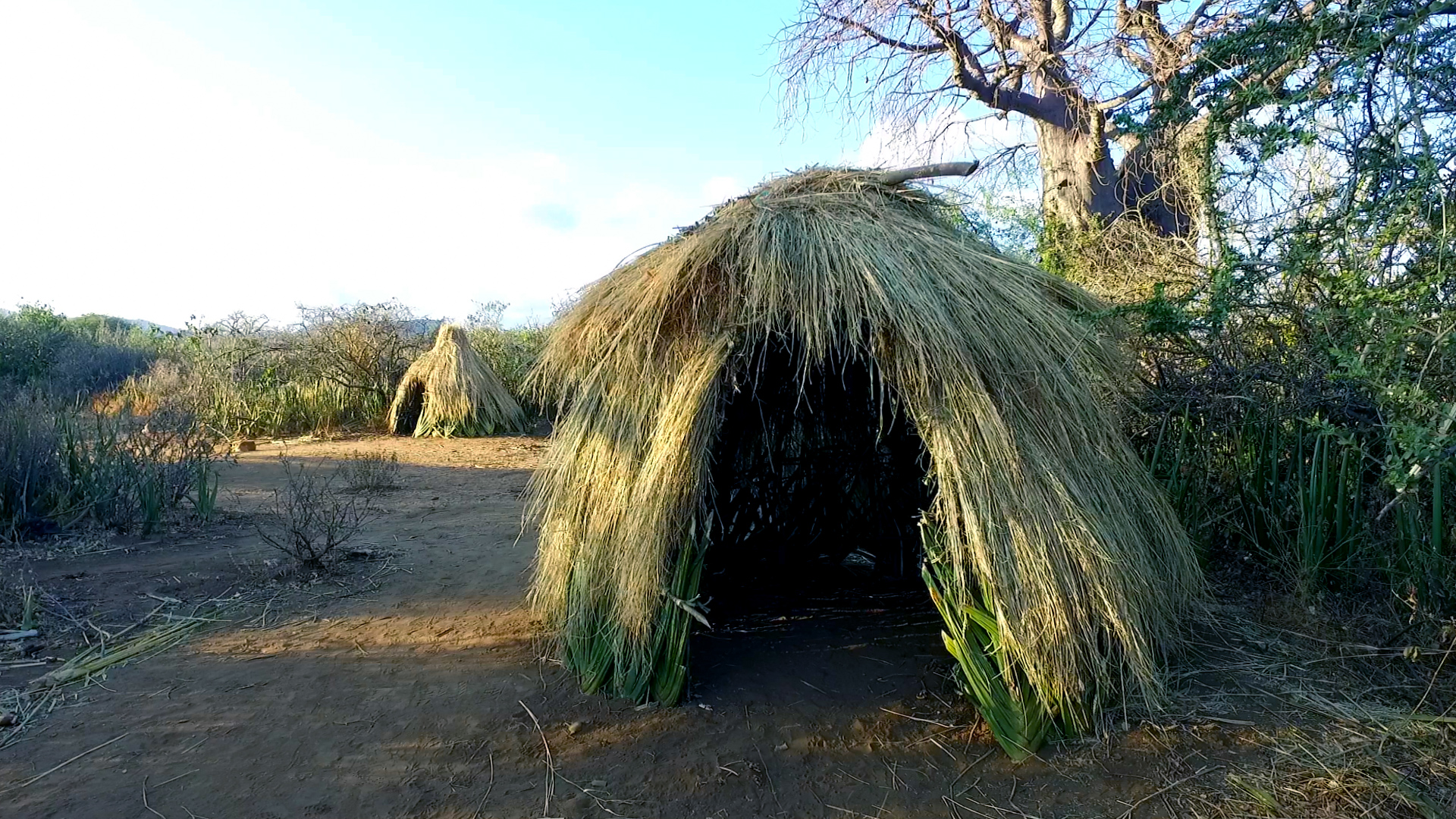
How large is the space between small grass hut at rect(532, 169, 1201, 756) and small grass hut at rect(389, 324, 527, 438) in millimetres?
11119

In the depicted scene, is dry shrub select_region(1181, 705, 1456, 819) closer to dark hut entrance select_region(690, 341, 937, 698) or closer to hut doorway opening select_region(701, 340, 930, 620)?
dark hut entrance select_region(690, 341, 937, 698)

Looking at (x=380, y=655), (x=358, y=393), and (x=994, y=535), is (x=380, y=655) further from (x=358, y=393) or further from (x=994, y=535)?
(x=358, y=393)

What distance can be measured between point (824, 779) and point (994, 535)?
125 cm

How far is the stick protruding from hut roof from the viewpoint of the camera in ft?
16.8

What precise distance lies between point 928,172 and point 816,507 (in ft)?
8.25

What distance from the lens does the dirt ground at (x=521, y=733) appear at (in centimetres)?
346

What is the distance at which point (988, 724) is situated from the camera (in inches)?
150

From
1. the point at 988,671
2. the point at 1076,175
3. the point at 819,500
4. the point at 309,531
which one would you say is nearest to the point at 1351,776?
the point at 988,671

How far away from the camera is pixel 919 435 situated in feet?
14.4

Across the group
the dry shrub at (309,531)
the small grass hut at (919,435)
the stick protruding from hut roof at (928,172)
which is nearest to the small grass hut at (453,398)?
the dry shrub at (309,531)

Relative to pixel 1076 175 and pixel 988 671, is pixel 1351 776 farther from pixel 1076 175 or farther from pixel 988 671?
pixel 1076 175

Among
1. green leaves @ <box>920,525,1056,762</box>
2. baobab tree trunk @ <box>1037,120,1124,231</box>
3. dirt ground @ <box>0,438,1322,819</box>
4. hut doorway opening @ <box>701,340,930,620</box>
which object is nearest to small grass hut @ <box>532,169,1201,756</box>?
green leaves @ <box>920,525,1056,762</box>

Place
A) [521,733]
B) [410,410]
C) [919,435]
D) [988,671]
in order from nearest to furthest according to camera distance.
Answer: [988,671] → [521,733] → [919,435] → [410,410]

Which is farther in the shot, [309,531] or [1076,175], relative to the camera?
[1076,175]
